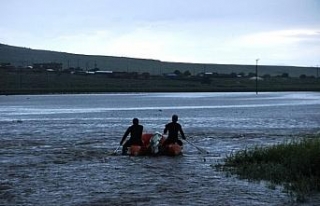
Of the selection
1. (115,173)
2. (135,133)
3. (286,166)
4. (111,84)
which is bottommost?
(115,173)

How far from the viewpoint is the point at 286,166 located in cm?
1705

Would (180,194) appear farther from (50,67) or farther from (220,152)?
(50,67)

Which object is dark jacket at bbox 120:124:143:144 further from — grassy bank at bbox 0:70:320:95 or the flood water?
grassy bank at bbox 0:70:320:95

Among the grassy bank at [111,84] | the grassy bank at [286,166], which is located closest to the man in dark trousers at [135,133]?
the grassy bank at [286,166]

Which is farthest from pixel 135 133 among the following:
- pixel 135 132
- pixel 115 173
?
pixel 115 173

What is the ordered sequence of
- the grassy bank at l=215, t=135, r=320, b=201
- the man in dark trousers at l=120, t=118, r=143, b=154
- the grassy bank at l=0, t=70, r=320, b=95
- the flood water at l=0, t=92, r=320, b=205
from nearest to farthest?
1. the flood water at l=0, t=92, r=320, b=205
2. the grassy bank at l=215, t=135, r=320, b=201
3. the man in dark trousers at l=120, t=118, r=143, b=154
4. the grassy bank at l=0, t=70, r=320, b=95

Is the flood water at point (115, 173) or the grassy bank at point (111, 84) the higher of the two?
the grassy bank at point (111, 84)

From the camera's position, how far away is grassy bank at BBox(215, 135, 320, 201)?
14.9 m

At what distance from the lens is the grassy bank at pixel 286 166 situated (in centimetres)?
1491

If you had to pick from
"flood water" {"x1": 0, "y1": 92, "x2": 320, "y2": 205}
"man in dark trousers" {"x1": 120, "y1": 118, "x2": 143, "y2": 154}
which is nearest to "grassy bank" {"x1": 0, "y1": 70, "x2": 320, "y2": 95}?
"flood water" {"x1": 0, "y1": 92, "x2": 320, "y2": 205}

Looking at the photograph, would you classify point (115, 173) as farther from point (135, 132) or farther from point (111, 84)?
point (111, 84)

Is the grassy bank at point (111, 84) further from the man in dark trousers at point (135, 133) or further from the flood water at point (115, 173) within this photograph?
the man in dark trousers at point (135, 133)

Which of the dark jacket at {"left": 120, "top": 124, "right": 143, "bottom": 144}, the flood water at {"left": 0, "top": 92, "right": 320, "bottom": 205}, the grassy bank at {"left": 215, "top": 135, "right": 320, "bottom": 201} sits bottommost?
the flood water at {"left": 0, "top": 92, "right": 320, "bottom": 205}

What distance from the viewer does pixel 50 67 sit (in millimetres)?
159750
